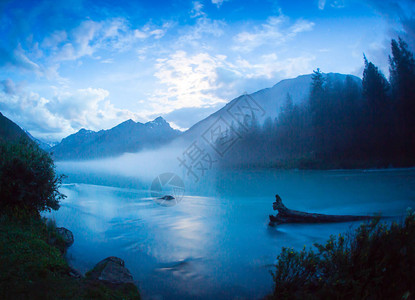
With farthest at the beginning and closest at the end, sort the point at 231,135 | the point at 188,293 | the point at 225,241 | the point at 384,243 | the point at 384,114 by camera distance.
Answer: the point at 231,135 → the point at 384,114 → the point at 225,241 → the point at 188,293 → the point at 384,243

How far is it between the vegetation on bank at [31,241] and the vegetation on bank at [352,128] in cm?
8065

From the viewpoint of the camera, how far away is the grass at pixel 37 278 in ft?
16.7

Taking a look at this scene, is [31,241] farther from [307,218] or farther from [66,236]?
[307,218]

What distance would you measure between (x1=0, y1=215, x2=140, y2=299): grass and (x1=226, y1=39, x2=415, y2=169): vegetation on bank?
263ft

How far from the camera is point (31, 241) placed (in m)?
8.44

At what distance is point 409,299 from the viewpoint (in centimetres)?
449

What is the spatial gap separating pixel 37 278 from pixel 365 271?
8662mm

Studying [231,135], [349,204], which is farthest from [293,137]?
[349,204]

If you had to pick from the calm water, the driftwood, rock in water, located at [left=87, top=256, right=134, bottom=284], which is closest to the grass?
rock in water, located at [left=87, top=256, right=134, bottom=284]

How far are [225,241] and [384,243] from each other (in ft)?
33.4

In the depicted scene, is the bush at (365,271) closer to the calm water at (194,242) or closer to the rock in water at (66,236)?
the calm water at (194,242)

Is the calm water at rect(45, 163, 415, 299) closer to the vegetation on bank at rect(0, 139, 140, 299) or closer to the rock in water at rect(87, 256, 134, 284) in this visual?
the rock in water at rect(87, 256, 134, 284)

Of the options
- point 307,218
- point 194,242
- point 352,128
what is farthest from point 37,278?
point 352,128

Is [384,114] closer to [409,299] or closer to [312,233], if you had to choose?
[312,233]
